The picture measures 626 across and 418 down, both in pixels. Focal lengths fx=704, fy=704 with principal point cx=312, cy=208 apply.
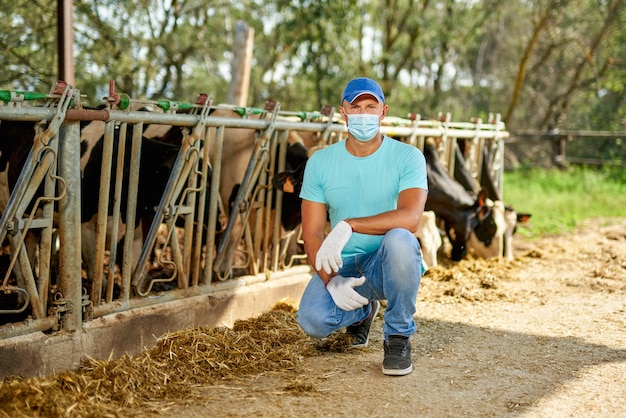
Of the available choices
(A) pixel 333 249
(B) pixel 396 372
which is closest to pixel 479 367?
(B) pixel 396 372

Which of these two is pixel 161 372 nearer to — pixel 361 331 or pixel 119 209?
pixel 119 209

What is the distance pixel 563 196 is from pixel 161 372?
33.9 ft

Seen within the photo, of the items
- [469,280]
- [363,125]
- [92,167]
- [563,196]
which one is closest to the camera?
[363,125]

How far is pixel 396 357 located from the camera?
3760 millimetres

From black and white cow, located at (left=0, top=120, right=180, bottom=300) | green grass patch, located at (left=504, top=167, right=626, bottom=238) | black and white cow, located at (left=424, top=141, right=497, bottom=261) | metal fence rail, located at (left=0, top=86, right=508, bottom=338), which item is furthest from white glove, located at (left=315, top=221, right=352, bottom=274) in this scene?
green grass patch, located at (left=504, top=167, right=626, bottom=238)

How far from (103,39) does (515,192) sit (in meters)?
7.68

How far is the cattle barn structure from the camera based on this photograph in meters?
3.60

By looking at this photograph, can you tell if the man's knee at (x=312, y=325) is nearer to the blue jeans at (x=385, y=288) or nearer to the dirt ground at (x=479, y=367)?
the blue jeans at (x=385, y=288)

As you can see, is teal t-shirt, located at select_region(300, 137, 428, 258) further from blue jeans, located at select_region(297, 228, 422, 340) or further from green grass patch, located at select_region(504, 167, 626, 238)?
green grass patch, located at select_region(504, 167, 626, 238)

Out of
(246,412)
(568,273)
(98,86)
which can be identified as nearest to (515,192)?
(568,273)

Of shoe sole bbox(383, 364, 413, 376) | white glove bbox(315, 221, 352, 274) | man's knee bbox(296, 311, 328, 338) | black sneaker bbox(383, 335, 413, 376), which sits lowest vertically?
shoe sole bbox(383, 364, 413, 376)

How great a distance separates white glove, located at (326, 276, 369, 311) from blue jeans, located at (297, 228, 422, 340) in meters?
0.14

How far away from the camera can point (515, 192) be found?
42.9 ft

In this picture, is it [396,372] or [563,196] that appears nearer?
[396,372]
